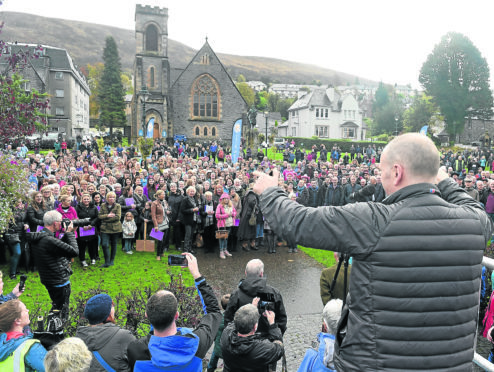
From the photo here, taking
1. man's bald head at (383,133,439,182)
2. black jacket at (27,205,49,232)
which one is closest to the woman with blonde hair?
black jacket at (27,205,49,232)

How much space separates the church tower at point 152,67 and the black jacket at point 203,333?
4746 centimetres

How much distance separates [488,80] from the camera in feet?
201

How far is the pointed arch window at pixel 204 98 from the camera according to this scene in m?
53.0

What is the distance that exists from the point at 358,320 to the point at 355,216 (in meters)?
0.53

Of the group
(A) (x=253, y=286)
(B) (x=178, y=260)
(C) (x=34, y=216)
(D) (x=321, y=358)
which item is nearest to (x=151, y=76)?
(C) (x=34, y=216)

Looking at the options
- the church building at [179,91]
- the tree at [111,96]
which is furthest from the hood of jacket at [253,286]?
the tree at [111,96]

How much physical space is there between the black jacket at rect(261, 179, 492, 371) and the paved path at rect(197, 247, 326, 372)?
4.01 meters

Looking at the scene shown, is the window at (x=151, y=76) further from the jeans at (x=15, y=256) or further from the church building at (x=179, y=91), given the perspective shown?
the jeans at (x=15, y=256)

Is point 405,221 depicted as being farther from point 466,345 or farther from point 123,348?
point 123,348

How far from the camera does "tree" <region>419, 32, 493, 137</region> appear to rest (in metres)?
60.8

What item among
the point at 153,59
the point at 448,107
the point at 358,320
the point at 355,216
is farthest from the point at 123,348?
the point at 448,107

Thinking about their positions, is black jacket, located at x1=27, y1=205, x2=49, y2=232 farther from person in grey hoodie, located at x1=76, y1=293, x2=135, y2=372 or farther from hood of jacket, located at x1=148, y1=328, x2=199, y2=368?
hood of jacket, located at x1=148, y1=328, x2=199, y2=368

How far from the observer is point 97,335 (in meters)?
3.40

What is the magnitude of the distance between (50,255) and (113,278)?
9.87 feet
